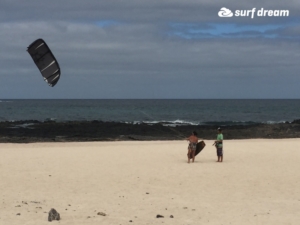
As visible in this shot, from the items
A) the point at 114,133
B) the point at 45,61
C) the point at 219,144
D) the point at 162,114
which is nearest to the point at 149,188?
the point at 45,61

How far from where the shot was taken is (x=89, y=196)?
35.2 ft

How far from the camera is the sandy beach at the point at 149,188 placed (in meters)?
8.81

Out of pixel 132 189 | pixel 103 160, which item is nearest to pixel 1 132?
pixel 103 160

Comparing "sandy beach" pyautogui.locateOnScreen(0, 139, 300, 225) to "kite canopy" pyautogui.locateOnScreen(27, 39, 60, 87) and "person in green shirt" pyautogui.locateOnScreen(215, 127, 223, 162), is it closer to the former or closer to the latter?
"person in green shirt" pyautogui.locateOnScreen(215, 127, 223, 162)

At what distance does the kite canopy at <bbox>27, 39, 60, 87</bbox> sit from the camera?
11586 mm

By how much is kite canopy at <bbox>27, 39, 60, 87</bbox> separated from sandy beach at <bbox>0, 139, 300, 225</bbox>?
8.35ft

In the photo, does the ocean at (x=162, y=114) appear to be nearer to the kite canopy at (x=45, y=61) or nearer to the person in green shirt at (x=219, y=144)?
the person in green shirt at (x=219, y=144)

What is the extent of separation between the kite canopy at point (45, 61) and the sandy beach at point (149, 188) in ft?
8.35

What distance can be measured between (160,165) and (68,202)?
5.99 metres

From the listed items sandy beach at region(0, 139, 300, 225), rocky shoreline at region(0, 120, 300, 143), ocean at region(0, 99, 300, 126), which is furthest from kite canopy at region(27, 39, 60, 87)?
ocean at region(0, 99, 300, 126)

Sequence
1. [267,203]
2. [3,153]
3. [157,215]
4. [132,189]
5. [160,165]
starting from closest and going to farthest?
[157,215], [267,203], [132,189], [160,165], [3,153]

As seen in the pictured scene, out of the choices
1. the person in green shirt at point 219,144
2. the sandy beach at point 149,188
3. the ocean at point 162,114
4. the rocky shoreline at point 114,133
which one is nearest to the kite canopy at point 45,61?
the sandy beach at point 149,188

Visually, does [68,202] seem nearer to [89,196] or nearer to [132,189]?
[89,196]

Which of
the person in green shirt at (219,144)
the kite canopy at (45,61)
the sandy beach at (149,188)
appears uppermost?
the kite canopy at (45,61)
